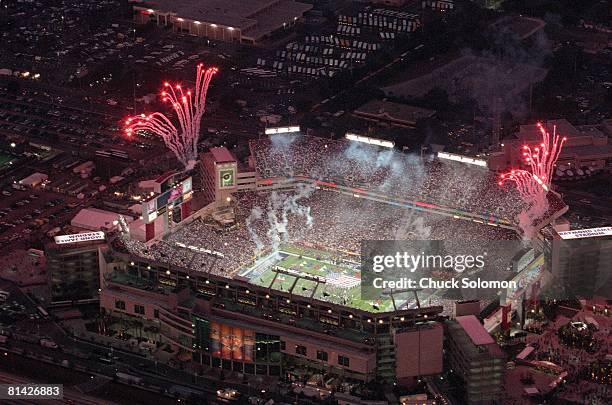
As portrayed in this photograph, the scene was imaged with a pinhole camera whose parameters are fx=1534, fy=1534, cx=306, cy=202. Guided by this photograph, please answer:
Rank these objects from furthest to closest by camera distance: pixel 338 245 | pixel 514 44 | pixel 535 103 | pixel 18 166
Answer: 1. pixel 514 44
2. pixel 535 103
3. pixel 18 166
4. pixel 338 245

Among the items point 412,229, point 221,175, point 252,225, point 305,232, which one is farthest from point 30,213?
point 412,229

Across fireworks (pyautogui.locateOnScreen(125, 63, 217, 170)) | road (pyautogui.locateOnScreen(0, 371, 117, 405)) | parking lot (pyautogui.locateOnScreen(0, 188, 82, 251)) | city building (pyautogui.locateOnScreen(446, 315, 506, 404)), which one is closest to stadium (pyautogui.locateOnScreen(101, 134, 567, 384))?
city building (pyautogui.locateOnScreen(446, 315, 506, 404))

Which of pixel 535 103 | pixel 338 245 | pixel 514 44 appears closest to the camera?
pixel 338 245

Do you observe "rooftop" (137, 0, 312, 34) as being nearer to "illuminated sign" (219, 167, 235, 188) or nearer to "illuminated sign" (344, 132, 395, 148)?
"illuminated sign" (344, 132, 395, 148)

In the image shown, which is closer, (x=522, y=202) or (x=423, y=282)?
(x=423, y=282)

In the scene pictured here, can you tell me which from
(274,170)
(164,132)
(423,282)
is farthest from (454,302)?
(164,132)

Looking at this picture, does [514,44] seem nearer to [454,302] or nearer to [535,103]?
[535,103]
